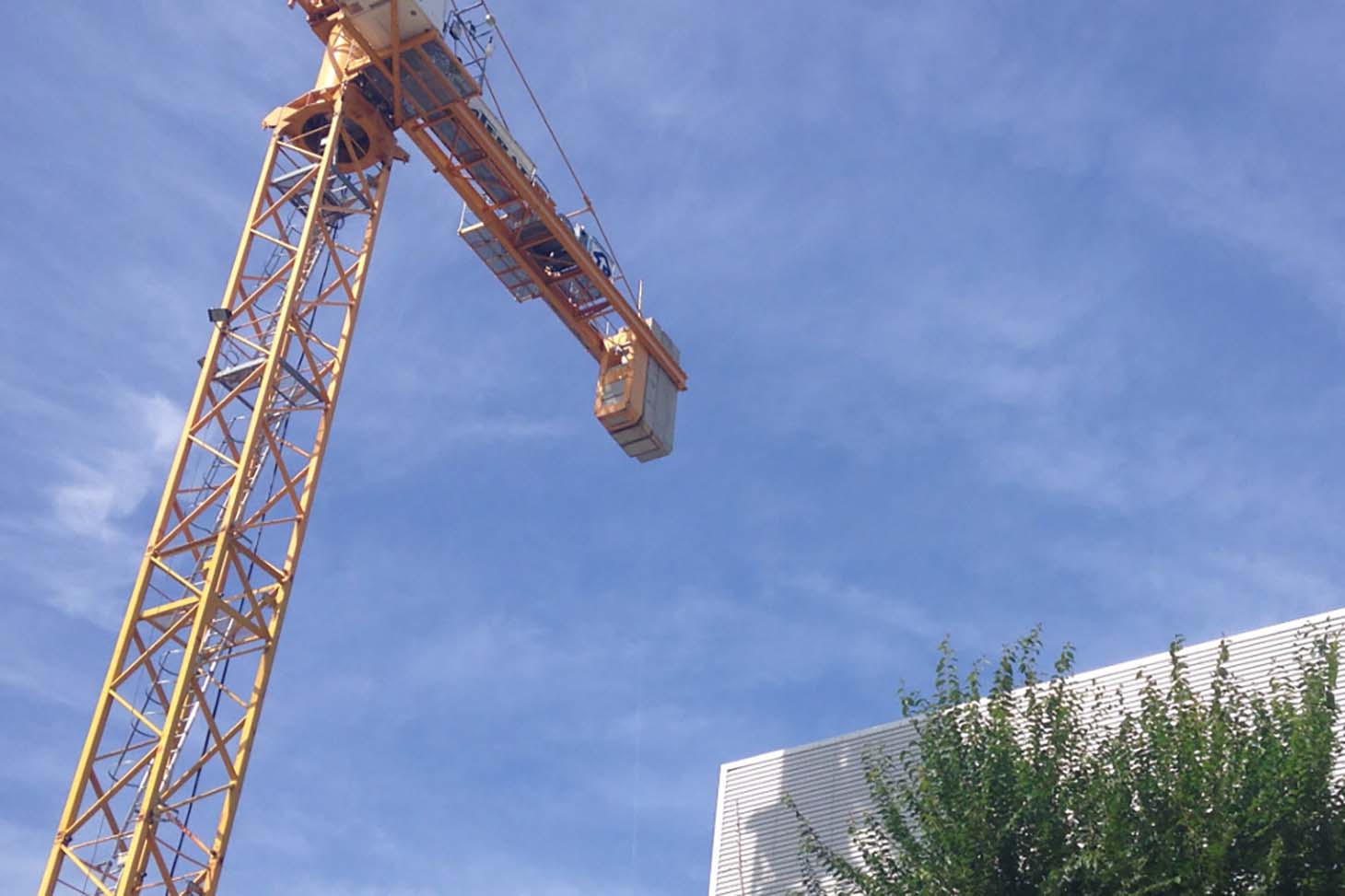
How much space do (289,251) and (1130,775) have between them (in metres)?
21.2

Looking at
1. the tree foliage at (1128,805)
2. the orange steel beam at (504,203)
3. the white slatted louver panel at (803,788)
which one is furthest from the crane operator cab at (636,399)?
the tree foliage at (1128,805)

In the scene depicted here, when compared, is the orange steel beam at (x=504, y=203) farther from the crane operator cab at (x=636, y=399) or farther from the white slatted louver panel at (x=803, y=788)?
the white slatted louver panel at (x=803, y=788)

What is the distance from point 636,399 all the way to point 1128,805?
72.8 feet

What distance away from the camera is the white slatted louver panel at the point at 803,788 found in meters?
30.1

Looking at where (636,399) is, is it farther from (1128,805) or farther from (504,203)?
(1128,805)

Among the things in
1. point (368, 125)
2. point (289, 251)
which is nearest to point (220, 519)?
point (289, 251)

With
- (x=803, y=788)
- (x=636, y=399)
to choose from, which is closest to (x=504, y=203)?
(x=636, y=399)

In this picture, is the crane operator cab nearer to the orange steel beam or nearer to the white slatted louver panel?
the orange steel beam

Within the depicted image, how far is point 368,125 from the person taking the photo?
36281 millimetres

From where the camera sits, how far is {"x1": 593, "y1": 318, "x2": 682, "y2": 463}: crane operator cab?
40.8 metres

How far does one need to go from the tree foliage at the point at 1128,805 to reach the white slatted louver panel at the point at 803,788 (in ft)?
25.3

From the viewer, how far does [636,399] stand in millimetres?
40781

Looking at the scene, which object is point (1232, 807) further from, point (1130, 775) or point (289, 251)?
point (289, 251)

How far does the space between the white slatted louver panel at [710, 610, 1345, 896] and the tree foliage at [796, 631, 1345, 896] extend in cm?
772
